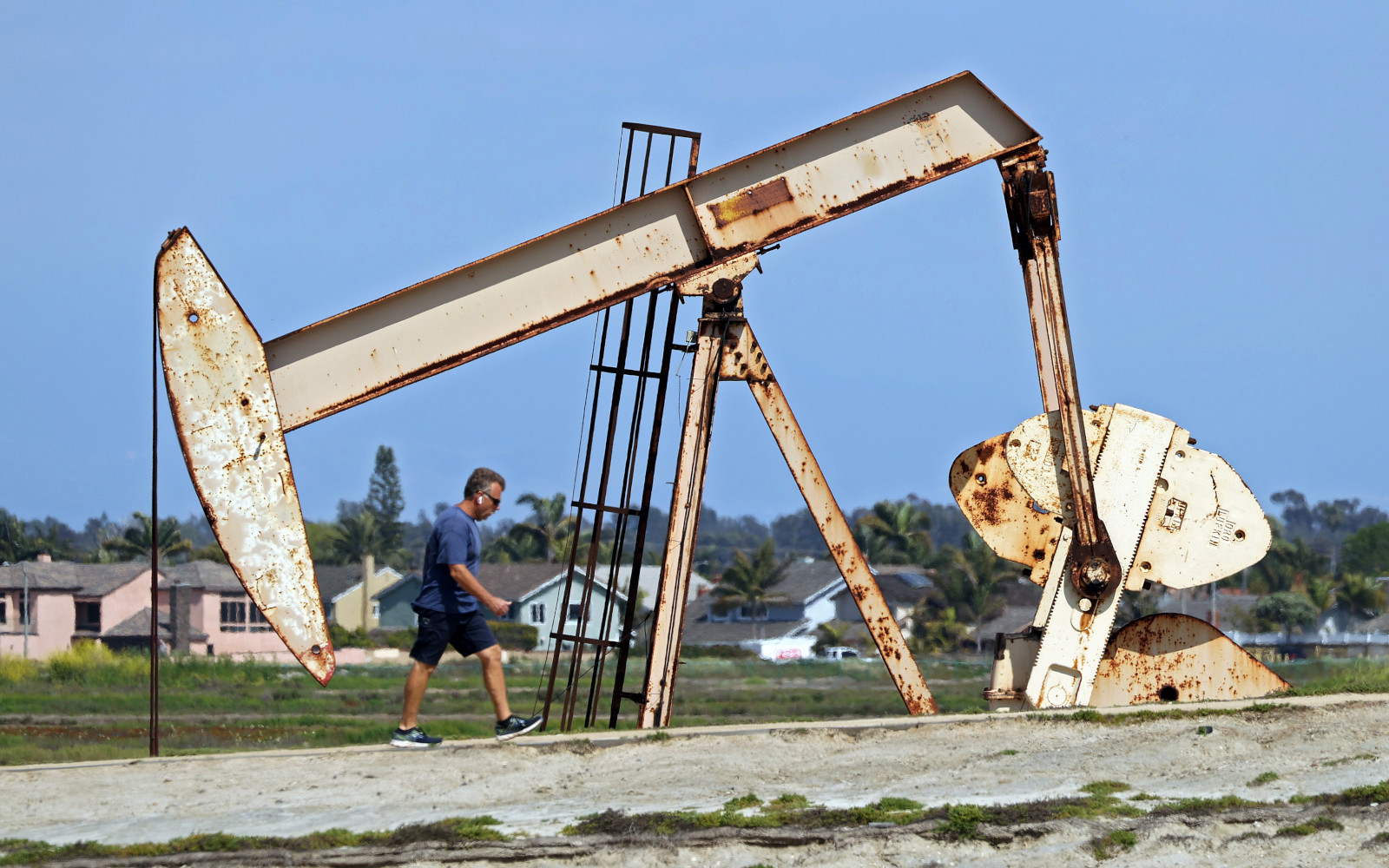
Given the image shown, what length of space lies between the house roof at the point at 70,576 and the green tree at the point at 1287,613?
49084mm

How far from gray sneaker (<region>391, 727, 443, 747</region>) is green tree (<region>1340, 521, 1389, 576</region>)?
10119cm

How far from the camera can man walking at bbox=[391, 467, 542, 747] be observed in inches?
293

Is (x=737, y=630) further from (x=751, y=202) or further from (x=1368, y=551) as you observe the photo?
(x=751, y=202)

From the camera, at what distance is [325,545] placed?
10162cm

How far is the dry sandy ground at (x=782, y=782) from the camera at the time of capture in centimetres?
A: 520

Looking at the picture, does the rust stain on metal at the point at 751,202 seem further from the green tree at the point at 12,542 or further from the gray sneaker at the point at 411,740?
the green tree at the point at 12,542

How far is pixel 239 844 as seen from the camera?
17.9 ft

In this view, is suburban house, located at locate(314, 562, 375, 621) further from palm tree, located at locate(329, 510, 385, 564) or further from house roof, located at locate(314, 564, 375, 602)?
palm tree, located at locate(329, 510, 385, 564)

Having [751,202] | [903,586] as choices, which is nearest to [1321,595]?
[903,586]

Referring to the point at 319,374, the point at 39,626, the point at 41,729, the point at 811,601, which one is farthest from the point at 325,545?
the point at 319,374

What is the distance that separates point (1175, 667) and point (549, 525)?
229 feet

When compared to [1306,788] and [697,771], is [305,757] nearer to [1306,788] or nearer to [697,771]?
[697,771]

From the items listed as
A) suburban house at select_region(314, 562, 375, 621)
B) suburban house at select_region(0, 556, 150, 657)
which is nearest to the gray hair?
suburban house at select_region(0, 556, 150, 657)

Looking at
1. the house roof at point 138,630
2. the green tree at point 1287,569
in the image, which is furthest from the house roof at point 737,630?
the green tree at point 1287,569
